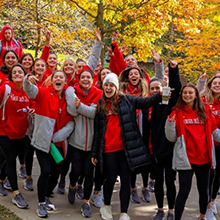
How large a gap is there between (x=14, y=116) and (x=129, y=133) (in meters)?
1.78

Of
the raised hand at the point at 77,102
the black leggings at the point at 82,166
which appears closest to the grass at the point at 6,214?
the black leggings at the point at 82,166

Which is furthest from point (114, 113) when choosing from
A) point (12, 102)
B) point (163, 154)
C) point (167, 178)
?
point (12, 102)

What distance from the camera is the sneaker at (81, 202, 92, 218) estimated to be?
15.5 ft

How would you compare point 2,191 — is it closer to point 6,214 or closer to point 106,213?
point 6,214

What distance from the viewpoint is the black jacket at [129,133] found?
4422 millimetres

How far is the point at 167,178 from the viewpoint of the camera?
457 cm

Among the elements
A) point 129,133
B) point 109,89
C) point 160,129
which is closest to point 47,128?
point 109,89

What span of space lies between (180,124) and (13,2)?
368 inches

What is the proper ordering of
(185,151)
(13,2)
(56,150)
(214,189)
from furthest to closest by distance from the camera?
1. (13,2)
2. (214,189)
3. (56,150)
4. (185,151)

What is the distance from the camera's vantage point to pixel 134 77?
5.25 metres

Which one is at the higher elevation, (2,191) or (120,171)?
(120,171)

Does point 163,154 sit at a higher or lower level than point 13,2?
lower

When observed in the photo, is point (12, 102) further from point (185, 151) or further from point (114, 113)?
point (185, 151)

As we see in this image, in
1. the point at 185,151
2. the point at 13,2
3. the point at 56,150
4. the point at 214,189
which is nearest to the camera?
the point at 185,151
